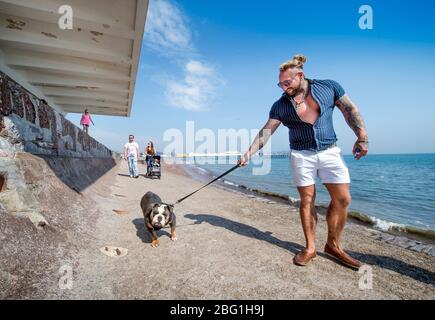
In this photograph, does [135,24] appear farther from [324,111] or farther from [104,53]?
[324,111]

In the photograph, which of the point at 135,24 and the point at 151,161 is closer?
the point at 135,24

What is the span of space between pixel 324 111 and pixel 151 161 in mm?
12457

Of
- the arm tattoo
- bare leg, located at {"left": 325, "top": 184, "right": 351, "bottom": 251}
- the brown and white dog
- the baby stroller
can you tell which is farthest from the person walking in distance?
the arm tattoo

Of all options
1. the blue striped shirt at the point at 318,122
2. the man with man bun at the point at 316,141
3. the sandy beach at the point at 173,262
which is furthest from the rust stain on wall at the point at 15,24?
the blue striped shirt at the point at 318,122

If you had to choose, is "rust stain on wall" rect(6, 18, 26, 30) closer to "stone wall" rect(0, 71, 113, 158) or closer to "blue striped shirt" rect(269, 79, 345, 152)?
"stone wall" rect(0, 71, 113, 158)

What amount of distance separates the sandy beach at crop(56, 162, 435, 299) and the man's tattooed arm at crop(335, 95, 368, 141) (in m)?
1.77

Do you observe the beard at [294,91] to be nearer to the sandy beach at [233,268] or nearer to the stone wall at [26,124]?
the sandy beach at [233,268]

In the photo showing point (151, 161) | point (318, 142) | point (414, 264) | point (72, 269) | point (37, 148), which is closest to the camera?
point (72, 269)

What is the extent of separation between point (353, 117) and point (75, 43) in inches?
316

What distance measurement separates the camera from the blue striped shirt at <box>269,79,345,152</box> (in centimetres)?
300

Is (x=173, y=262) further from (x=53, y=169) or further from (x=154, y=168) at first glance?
(x=154, y=168)

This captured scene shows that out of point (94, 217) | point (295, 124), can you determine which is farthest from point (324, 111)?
point (94, 217)

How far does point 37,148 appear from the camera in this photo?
447 centimetres

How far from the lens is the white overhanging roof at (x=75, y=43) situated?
217 inches
